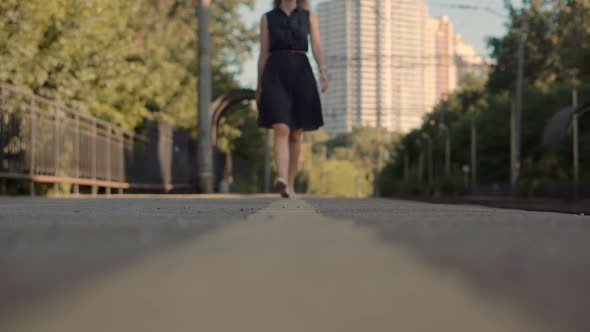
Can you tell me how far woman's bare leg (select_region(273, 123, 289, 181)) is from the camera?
781 centimetres

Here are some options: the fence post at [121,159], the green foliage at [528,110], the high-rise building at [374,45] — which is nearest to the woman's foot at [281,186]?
the fence post at [121,159]

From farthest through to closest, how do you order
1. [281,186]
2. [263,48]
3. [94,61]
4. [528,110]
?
1. [528,110]
2. [94,61]
3. [263,48]
4. [281,186]

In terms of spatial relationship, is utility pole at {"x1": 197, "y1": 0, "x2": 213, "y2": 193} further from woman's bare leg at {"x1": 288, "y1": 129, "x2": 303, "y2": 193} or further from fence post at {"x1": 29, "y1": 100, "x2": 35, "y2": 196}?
woman's bare leg at {"x1": 288, "y1": 129, "x2": 303, "y2": 193}

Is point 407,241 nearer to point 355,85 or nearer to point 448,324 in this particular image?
point 448,324

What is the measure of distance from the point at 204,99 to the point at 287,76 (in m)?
10.9

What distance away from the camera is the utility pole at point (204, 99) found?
18281mm

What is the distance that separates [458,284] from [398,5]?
88.8 meters

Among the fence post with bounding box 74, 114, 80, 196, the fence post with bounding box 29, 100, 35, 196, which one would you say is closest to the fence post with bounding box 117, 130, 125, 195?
the fence post with bounding box 74, 114, 80, 196

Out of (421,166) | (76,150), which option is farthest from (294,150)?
(421,166)

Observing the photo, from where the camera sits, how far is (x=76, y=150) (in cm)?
1574

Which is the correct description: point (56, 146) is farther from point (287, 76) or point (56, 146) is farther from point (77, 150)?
point (287, 76)

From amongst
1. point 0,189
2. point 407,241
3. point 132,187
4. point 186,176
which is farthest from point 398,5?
point 407,241

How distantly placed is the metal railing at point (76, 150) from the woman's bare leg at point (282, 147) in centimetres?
552

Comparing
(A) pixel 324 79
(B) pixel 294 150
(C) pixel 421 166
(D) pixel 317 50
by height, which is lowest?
(B) pixel 294 150
